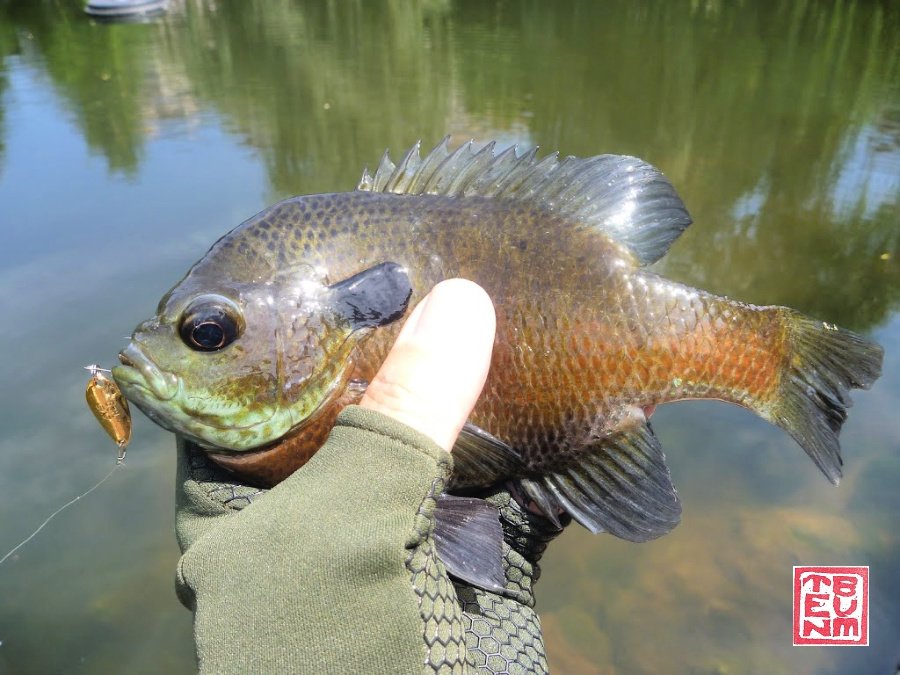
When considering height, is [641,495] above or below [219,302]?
below

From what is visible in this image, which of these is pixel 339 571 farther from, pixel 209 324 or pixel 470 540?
pixel 209 324

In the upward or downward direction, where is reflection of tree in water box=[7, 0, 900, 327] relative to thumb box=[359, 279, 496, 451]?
downward

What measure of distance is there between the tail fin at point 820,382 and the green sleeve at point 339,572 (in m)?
1.28

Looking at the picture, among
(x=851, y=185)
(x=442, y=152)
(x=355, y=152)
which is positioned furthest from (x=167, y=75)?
(x=442, y=152)

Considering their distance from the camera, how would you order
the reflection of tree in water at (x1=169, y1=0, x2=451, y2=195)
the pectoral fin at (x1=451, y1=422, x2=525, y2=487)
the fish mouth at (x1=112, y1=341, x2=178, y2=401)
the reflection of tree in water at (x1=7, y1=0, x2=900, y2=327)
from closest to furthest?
1. the fish mouth at (x1=112, y1=341, x2=178, y2=401)
2. the pectoral fin at (x1=451, y1=422, x2=525, y2=487)
3. the reflection of tree in water at (x1=7, y1=0, x2=900, y2=327)
4. the reflection of tree in water at (x1=169, y1=0, x2=451, y2=195)

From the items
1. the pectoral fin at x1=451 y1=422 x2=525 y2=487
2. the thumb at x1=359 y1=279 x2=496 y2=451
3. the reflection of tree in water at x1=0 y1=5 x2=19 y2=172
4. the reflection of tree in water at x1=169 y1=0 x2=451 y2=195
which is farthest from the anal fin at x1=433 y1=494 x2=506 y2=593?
the reflection of tree in water at x1=0 y1=5 x2=19 y2=172

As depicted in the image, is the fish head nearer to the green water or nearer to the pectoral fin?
the pectoral fin

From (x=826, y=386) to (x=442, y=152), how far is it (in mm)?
1419

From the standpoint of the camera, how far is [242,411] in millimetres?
1942

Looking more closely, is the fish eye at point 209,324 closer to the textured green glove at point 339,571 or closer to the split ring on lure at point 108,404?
the split ring on lure at point 108,404

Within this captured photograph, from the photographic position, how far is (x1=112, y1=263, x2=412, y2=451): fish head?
1915 millimetres

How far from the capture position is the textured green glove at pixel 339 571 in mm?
1339

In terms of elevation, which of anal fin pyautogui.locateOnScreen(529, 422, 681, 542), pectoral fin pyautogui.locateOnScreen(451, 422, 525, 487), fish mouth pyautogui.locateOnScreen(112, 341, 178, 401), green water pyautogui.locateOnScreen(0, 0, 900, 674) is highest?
fish mouth pyautogui.locateOnScreen(112, 341, 178, 401)

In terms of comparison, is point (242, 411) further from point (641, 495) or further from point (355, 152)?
point (355, 152)
